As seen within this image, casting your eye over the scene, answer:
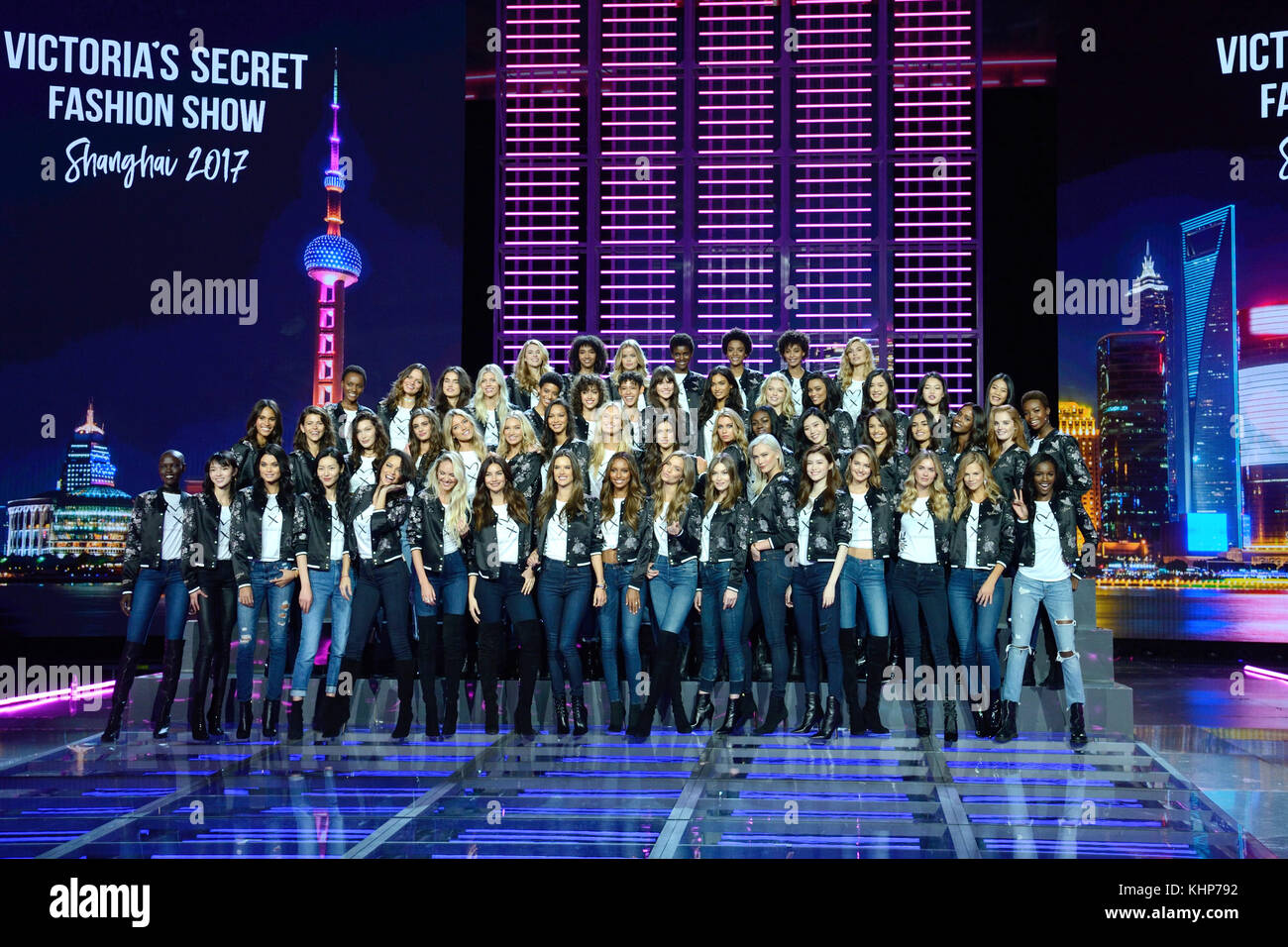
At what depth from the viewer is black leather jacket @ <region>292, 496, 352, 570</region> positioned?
564 cm

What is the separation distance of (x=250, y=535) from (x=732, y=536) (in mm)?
2429

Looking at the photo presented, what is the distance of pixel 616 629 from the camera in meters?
5.71

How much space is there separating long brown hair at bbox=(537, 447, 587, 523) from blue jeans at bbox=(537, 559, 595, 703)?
0.79 feet

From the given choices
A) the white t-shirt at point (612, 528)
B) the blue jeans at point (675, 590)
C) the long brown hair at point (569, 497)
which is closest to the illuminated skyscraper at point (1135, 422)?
the blue jeans at point (675, 590)

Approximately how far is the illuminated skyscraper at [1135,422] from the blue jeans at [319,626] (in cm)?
921

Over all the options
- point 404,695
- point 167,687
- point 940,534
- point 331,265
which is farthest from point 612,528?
point 331,265

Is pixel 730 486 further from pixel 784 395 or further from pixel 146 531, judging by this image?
pixel 146 531

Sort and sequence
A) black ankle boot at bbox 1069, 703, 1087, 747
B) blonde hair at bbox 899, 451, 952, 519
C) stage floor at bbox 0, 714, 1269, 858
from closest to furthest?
stage floor at bbox 0, 714, 1269, 858 → black ankle boot at bbox 1069, 703, 1087, 747 → blonde hair at bbox 899, 451, 952, 519

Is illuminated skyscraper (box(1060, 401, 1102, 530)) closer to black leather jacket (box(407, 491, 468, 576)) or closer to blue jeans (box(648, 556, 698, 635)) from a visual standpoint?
blue jeans (box(648, 556, 698, 635))

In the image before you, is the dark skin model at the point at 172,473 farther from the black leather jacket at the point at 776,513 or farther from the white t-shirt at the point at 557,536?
the black leather jacket at the point at 776,513

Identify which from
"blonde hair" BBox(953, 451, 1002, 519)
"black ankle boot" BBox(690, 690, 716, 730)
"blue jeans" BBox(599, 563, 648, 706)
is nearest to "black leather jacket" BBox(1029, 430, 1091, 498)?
"blonde hair" BBox(953, 451, 1002, 519)

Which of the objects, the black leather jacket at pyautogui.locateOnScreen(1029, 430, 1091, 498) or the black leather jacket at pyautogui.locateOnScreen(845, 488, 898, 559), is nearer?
the black leather jacket at pyautogui.locateOnScreen(845, 488, 898, 559)
